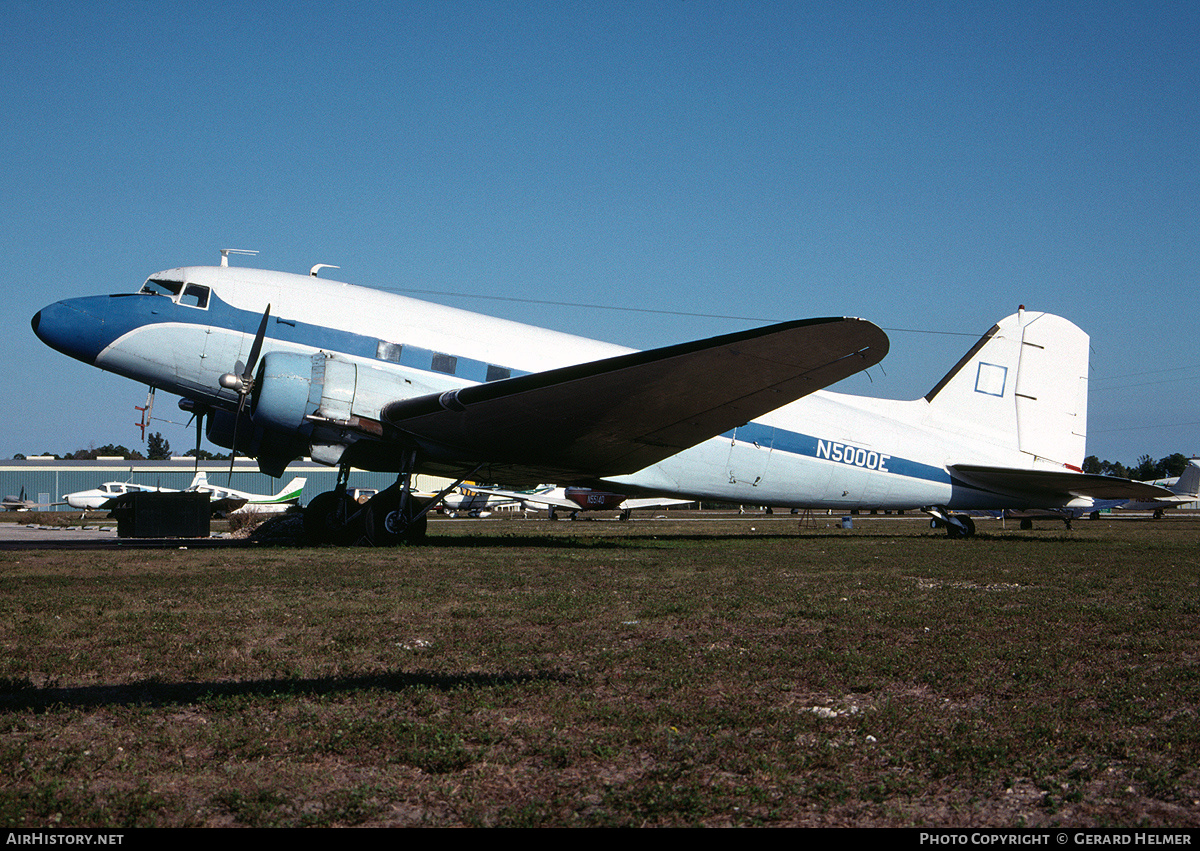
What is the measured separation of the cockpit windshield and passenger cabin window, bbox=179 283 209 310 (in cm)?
15

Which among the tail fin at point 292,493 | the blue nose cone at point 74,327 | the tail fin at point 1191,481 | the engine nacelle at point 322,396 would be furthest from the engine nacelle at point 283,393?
the tail fin at point 1191,481

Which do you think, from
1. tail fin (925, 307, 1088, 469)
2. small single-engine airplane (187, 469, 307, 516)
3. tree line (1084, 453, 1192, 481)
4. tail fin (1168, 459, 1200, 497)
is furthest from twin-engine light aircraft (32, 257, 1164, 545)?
tree line (1084, 453, 1192, 481)

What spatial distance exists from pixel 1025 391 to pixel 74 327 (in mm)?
19678

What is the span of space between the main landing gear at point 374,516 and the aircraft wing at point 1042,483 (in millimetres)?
11671

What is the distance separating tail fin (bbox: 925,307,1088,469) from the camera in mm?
19766

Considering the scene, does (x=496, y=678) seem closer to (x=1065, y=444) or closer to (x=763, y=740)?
(x=763, y=740)

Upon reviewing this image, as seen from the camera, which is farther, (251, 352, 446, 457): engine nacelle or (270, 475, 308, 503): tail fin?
(270, 475, 308, 503): tail fin

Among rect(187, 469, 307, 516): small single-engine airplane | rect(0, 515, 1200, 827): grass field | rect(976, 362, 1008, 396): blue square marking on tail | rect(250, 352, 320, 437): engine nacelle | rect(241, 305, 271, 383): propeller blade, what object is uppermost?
rect(976, 362, 1008, 396): blue square marking on tail

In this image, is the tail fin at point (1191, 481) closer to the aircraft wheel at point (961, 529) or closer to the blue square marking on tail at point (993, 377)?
the aircraft wheel at point (961, 529)

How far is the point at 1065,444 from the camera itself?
19.8m

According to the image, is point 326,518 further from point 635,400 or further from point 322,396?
point 635,400

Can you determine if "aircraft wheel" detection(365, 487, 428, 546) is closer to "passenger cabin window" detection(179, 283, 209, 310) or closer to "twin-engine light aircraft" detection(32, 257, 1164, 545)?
"twin-engine light aircraft" detection(32, 257, 1164, 545)

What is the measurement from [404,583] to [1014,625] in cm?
585

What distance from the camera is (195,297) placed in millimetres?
14117
